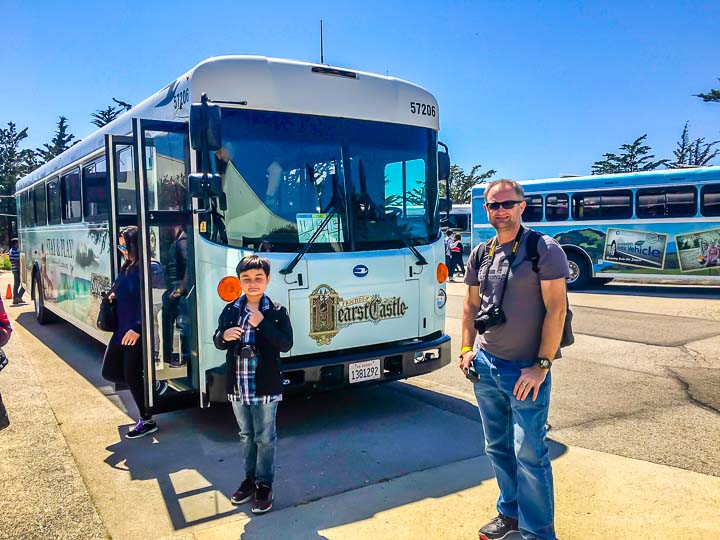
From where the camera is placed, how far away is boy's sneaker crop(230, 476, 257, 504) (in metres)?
3.96

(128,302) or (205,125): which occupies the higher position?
(205,125)

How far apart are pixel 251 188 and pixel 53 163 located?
6179mm

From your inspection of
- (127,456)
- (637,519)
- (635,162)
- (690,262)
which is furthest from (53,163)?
(635,162)

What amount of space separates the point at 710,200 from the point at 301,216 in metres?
13.7

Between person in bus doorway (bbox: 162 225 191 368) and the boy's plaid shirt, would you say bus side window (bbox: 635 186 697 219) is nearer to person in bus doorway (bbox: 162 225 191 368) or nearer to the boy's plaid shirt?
person in bus doorway (bbox: 162 225 191 368)

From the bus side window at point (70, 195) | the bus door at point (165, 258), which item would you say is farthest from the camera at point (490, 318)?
the bus side window at point (70, 195)

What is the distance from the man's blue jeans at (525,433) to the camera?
10.1 feet

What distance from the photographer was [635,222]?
16.3m

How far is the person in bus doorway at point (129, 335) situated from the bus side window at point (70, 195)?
10.3 feet

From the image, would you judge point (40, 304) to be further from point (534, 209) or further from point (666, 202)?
point (666, 202)

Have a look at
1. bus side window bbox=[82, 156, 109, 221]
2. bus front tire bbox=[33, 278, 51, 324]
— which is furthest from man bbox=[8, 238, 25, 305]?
bus side window bbox=[82, 156, 109, 221]

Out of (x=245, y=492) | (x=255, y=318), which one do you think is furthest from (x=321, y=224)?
(x=245, y=492)

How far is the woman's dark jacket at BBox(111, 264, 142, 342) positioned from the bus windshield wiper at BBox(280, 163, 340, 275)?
1316 millimetres

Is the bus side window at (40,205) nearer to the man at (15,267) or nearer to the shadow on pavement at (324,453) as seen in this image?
the shadow on pavement at (324,453)
